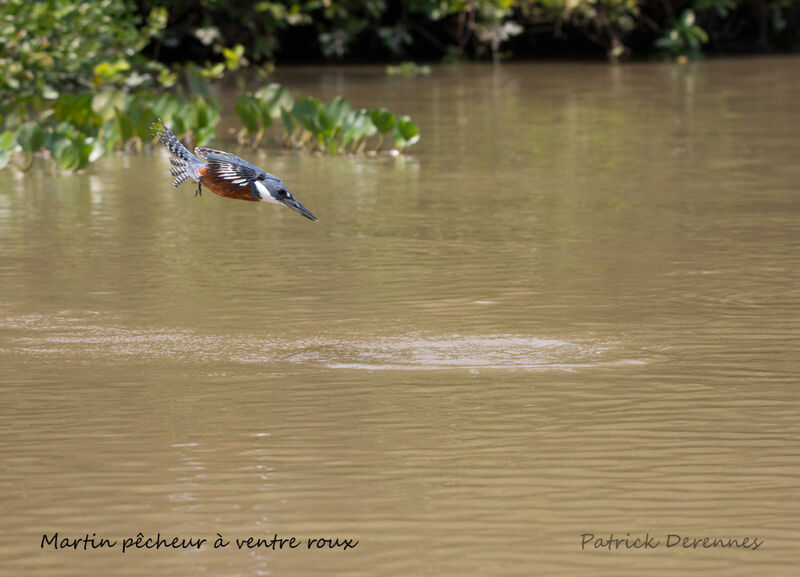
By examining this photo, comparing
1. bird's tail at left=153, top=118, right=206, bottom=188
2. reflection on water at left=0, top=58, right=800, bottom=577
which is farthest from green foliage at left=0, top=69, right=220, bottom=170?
bird's tail at left=153, top=118, right=206, bottom=188

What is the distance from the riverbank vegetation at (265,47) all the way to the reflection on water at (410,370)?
1220 millimetres

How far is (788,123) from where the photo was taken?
12016 mm

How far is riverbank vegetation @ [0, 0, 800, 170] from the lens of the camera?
10.6 m

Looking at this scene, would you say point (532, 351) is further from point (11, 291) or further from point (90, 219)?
point (90, 219)

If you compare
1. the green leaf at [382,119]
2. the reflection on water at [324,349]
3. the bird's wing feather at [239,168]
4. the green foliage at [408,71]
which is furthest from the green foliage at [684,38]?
the bird's wing feather at [239,168]

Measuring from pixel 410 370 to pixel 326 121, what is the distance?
589 centimetres

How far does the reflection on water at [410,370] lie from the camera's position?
3.46 m

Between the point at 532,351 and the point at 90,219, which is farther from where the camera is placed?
the point at 90,219

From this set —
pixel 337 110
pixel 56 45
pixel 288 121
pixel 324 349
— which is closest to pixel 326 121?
pixel 337 110

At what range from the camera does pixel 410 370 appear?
4805mm

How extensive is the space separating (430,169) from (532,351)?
492cm

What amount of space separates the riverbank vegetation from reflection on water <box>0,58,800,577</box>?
1220 mm

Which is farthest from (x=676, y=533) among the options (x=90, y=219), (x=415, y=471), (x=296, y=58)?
(x=296, y=58)

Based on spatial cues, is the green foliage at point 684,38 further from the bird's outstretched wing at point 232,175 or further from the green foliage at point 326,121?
the bird's outstretched wing at point 232,175
